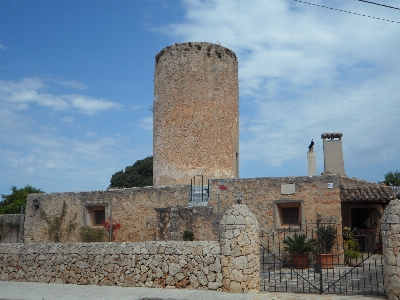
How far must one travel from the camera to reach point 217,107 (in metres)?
19.4

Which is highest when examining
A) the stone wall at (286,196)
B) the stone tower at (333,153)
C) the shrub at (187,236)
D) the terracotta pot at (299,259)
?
the stone tower at (333,153)

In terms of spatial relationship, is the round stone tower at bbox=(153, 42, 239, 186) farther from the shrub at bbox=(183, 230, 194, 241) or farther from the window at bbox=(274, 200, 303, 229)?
the window at bbox=(274, 200, 303, 229)

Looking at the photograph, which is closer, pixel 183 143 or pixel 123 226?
pixel 123 226

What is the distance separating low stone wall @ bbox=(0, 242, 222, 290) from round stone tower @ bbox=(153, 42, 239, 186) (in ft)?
27.0

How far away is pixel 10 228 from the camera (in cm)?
2234

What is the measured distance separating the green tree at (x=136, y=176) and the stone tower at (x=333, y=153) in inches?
763

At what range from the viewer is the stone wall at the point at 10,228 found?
22.1 meters

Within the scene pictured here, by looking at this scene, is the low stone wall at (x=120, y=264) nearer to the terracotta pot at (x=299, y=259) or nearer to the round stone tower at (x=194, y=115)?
the terracotta pot at (x=299, y=259)

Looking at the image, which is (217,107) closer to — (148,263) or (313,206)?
(313,206)

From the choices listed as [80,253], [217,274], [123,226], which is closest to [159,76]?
[123,226]

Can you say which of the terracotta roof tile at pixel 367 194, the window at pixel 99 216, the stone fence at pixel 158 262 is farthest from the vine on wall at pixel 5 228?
the terracotta roof tile at pixel 367 194

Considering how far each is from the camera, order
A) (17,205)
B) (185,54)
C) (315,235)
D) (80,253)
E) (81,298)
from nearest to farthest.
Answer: (81,298) → (80,253) → (315,235) → (185,54) → (17,205)

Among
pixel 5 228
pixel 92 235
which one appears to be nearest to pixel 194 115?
pixel 92 235

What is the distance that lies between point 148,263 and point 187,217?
5055 millimetres
